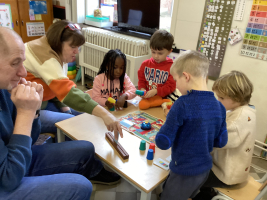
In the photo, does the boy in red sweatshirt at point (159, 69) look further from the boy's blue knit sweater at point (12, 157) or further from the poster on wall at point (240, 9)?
the boy's blue knit sweater at point (12, 157)

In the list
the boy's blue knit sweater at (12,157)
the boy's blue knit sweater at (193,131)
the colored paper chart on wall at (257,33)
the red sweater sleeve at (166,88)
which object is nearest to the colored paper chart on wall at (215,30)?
the colored paper chart on wall at (257,33)

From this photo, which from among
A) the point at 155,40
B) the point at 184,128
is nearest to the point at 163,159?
the point at 184,128

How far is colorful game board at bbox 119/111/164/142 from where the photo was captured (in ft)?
4.34

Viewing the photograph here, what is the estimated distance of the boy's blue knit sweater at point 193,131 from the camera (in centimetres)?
93

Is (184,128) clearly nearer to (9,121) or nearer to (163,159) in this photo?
(163,159)

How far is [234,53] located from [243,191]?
4.79 ft

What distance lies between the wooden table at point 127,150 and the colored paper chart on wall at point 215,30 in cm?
114

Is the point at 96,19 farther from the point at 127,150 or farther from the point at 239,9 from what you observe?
the point at 127,150

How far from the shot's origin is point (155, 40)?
6.01ft

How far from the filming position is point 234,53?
7.11 feet

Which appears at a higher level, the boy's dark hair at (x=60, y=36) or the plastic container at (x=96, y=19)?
the plastic container at (x=96, y=19)

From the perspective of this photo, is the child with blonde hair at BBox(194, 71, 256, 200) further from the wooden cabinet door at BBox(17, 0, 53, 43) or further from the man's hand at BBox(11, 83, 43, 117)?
the wooden cabinet door at BBox(17, 0, 53, 43)

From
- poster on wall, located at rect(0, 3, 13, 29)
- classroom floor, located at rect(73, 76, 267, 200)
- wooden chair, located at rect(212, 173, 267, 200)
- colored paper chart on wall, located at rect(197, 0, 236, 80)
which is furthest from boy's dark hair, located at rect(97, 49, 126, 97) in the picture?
poster on wall, located at rect(0, 3, 13, 29)

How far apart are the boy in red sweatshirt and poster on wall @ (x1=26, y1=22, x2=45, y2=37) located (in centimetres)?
257
